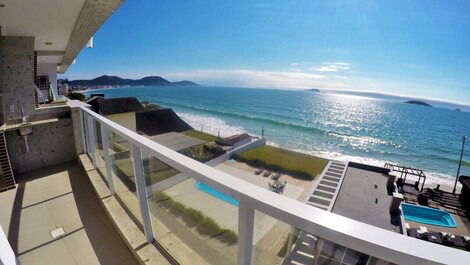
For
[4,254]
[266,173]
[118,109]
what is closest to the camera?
[4,254]

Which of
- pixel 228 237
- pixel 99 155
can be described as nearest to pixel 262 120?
pixel 99 155

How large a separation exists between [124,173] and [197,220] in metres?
1.03

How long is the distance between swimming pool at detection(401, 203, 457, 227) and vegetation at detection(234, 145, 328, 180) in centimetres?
508

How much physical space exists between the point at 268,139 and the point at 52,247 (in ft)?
77.7

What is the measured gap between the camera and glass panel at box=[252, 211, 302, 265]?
0.70 meters

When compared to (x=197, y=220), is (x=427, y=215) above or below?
below

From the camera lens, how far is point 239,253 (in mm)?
889

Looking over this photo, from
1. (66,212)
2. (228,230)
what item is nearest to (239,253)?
(228,230)

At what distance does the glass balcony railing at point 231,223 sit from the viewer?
20.6 inches

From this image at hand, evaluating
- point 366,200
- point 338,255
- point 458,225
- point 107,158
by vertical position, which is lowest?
point 458,225

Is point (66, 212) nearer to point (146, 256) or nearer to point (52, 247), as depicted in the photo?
point (52, 247)

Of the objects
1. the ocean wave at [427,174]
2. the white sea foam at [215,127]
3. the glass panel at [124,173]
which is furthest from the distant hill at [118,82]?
the glass panel at [124,173]

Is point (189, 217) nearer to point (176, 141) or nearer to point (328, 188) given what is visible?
point (328, 188)

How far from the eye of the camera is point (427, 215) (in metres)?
9.88
